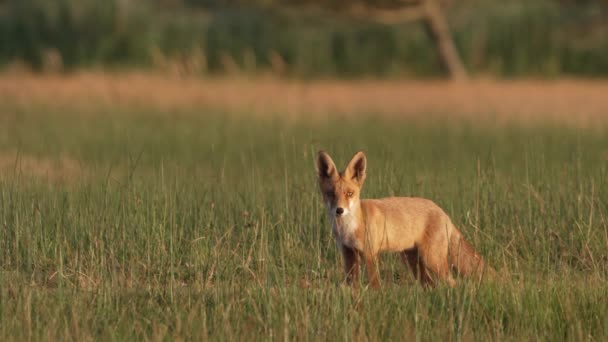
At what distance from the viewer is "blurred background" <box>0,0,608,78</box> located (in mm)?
22453

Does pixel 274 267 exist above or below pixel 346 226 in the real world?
below

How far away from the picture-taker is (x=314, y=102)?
780 inches

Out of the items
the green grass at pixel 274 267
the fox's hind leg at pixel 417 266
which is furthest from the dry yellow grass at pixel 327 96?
the fox's hind leg at pixel 417 266

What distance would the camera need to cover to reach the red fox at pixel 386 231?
685 cm

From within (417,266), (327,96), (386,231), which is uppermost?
(327,96)

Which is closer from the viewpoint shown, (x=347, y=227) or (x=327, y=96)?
(x=347, y=227)

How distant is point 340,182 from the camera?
6.81m

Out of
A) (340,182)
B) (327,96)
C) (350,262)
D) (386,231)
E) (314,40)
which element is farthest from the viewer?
(314,40)

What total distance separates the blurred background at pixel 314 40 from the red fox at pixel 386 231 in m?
14.7

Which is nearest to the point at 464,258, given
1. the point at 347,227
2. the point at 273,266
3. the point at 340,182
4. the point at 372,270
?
the point at 372,270

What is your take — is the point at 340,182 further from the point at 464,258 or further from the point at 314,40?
the point at 314,40

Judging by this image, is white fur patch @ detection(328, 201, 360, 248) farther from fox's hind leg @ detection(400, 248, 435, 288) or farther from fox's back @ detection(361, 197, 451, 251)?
fox's hind leg @ detection(400, 248, 435, 288)

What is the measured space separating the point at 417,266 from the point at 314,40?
16.7 metres

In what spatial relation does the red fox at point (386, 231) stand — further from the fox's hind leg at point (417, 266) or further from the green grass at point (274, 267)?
the green grass at point (274, 267)
